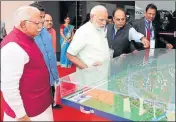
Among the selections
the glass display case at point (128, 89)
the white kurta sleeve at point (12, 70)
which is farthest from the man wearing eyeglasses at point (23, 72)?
the glass display case at point (128, 89)

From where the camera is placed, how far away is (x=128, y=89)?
158cm

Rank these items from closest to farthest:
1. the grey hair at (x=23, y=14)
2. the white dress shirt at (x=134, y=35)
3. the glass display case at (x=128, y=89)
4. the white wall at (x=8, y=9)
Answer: the glass display case at (x=128, y=89) < the grey hair at (x=23, y=14) < the white dress shirt at (x=134, y=35) < the white wall at (x=8, y=9)

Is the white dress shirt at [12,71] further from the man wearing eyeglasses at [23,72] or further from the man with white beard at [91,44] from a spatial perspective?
the man with white beard at [91,44]

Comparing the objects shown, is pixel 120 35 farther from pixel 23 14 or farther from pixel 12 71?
pixel 12 71

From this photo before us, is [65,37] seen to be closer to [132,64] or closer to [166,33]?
[166,33]

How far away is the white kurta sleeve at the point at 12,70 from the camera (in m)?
1.40

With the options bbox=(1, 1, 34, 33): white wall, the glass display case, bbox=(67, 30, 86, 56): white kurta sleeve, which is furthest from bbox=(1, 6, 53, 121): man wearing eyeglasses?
bbox=(1, 1, 34, 33): white wall

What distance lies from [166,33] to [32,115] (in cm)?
289

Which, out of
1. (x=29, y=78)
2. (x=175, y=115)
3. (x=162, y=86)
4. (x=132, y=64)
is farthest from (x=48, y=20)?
(x=175, y=115)

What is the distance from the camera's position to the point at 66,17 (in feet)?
20.3

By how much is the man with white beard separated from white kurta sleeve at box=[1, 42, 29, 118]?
0.83m

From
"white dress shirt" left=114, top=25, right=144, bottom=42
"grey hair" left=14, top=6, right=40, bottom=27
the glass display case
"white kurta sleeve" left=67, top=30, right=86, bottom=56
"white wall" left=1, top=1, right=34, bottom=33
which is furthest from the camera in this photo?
"white wall" left=1, top=1, right=34, bottom=33

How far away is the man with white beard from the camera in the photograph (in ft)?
7.32

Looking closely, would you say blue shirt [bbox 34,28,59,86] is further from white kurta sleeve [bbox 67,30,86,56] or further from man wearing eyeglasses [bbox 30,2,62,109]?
white kurta sleeve [bbox 67,30,86,56]
